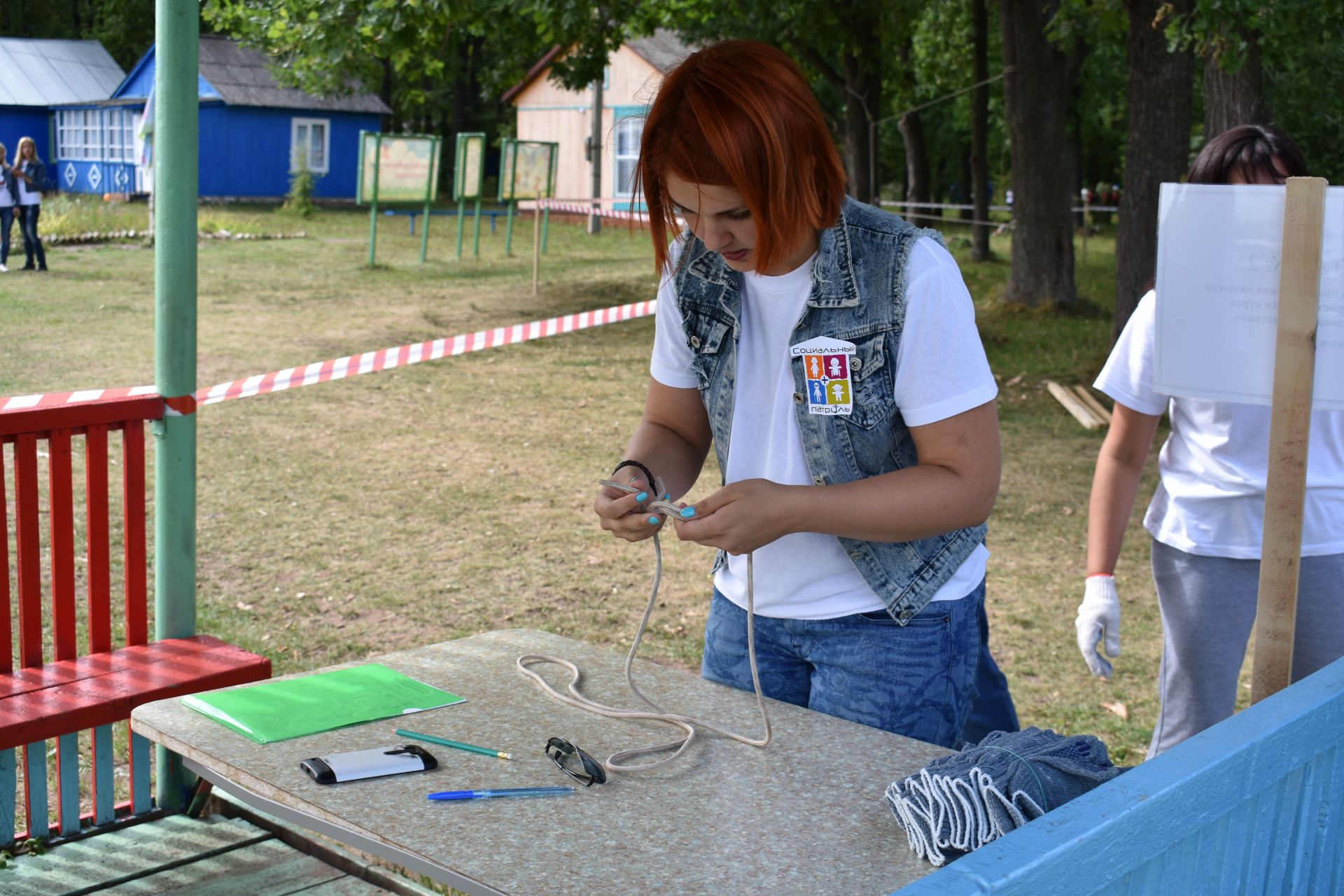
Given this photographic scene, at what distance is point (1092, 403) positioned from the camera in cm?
1004

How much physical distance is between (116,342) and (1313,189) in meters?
11.1

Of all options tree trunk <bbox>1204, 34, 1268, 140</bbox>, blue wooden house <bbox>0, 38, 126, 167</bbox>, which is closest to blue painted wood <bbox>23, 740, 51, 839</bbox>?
blue wooden house <bbox>0, 38, 126, 167</bbox>

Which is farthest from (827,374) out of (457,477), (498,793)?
(457,477)

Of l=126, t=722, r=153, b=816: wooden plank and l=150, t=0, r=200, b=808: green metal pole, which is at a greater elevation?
l=150, t=0, r=200, b=808: green metal pole

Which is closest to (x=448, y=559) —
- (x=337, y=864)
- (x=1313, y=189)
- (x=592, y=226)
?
(x=337, y=864)

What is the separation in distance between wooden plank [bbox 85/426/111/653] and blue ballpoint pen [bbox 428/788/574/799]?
2.03 meters

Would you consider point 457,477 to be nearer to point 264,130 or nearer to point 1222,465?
point 1222,465

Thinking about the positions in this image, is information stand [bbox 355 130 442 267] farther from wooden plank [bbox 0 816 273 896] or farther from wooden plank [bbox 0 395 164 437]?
wooden plank [bbox 0 816 273 896]

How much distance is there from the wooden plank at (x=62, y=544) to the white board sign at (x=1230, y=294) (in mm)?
2759

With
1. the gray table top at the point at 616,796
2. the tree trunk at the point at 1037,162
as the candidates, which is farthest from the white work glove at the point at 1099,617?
the tree trunk at the point at 1037,162

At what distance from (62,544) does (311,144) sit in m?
31.3

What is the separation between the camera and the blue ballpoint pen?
1.90m

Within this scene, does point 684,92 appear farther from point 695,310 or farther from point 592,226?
point 592,226

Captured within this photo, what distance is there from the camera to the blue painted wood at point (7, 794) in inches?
125
